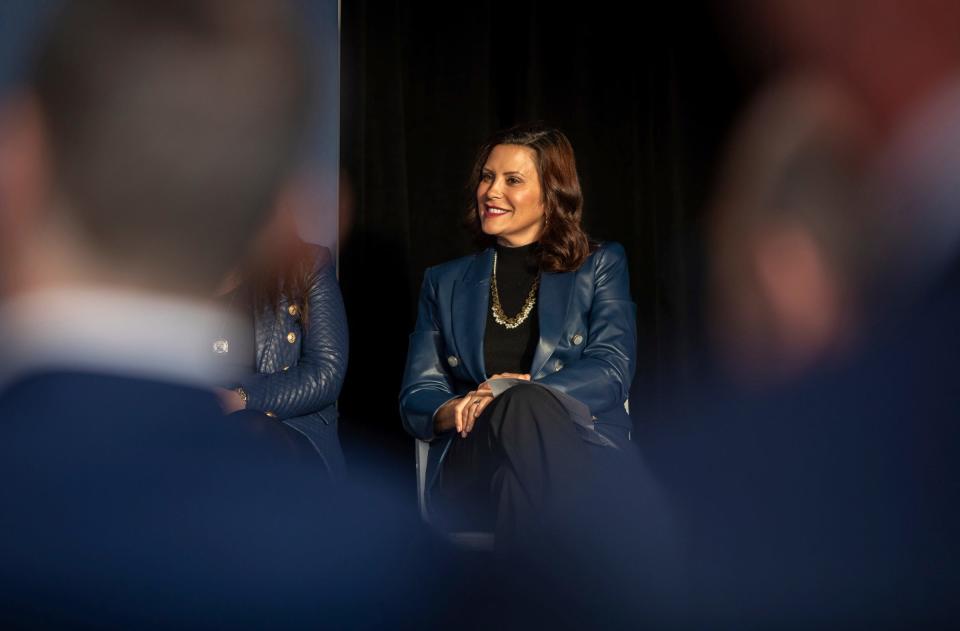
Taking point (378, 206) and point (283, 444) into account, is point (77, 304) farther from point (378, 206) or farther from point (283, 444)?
point (378, 206)

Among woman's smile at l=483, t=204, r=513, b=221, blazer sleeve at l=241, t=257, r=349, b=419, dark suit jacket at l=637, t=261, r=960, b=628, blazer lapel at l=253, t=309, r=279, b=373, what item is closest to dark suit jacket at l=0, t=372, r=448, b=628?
blazer sleeve at l=241, t=257, r=349, b=419

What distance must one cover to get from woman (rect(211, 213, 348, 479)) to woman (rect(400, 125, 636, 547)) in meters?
0.19

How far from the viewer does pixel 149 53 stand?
2.87 meters

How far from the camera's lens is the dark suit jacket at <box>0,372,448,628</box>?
199cm

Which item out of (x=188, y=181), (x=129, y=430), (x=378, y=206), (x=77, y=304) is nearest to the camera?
(x=129, y=430)

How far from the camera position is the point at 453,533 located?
2281 millimetres

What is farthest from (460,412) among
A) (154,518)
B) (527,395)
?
(154,518)

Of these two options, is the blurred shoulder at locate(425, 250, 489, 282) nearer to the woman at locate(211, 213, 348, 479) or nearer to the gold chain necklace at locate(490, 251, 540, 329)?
the gold chain necklace at locate(490, 251, 540, 329)

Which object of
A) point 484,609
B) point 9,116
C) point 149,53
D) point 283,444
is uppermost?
point 149,53

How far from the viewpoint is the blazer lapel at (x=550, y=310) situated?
2.43m

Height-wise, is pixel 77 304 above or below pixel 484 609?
above

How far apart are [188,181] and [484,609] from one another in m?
1.36

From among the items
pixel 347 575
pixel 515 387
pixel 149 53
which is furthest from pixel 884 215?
pixel 149 53

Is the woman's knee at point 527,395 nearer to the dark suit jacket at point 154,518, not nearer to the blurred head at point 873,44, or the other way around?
the dark suit jacket at point 154,518
